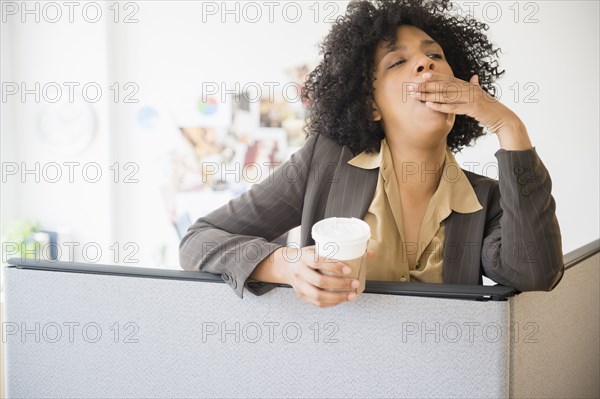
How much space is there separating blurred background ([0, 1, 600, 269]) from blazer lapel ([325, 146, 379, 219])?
2.26 m

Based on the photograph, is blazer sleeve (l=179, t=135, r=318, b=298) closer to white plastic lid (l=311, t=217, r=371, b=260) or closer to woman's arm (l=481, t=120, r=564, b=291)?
white plastic lid (l=311, t=217, r=371, b=260)

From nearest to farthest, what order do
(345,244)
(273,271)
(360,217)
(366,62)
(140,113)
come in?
(345,244), (273,271), (360,217), (366,62), (140,113)

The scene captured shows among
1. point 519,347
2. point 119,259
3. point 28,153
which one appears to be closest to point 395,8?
point 519,347

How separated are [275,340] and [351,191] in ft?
1.35

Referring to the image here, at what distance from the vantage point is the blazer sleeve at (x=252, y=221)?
1055mm

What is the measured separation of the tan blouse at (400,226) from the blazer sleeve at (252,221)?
6.0 inches

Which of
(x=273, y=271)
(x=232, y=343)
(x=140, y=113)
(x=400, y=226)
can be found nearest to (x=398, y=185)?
(x=400, y=226)

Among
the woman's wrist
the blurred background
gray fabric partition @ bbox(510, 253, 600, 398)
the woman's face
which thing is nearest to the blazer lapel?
the woman's face

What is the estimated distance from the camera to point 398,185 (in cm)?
126

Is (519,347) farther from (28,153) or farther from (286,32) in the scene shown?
(28,153)

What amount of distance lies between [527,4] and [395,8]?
1788 millimetres

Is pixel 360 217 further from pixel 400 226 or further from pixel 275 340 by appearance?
pixel 275 340

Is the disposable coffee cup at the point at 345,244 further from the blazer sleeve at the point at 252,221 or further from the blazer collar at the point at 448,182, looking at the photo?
the blazer collar at the point at 448,182

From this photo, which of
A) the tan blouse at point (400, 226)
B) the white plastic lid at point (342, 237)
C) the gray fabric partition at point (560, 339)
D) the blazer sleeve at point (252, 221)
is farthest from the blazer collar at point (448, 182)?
the white plastic lid at point (342, 237)
